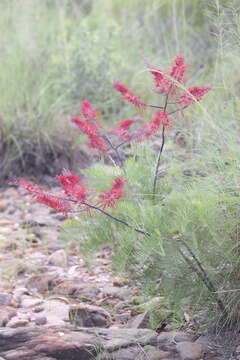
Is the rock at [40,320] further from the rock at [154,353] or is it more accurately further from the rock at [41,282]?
the rock at [154,353]

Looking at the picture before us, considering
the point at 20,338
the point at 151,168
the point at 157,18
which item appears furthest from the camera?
the point at 157,18

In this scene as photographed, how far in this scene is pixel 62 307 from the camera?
3.22m

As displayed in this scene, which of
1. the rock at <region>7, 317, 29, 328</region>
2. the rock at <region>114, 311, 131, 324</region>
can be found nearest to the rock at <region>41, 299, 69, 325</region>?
the rock at <region>7, 317, 29, 328</region>

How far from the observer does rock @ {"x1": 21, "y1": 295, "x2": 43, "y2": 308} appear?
3.31 meters

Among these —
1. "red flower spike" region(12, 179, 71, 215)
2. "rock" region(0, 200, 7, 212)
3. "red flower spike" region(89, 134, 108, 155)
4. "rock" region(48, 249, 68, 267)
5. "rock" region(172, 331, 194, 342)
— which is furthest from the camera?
"rock" region(0, 200, 7, 212)

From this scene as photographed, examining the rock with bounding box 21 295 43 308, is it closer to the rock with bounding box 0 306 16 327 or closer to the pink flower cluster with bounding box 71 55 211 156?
the rock with bounding box 0 306 16 327

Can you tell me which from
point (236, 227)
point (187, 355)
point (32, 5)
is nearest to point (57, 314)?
point (187, 355)

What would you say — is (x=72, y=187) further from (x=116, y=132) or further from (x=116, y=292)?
(x=116, y=292)

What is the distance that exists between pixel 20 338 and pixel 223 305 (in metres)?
0.74

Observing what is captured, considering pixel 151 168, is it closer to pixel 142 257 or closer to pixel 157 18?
pixel 142 257

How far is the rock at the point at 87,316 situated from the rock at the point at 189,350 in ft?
1.46

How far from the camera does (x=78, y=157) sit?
17.8 ft

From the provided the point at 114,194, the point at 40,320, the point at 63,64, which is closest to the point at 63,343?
the point at 40,320

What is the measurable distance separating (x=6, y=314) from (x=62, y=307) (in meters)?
0.28
